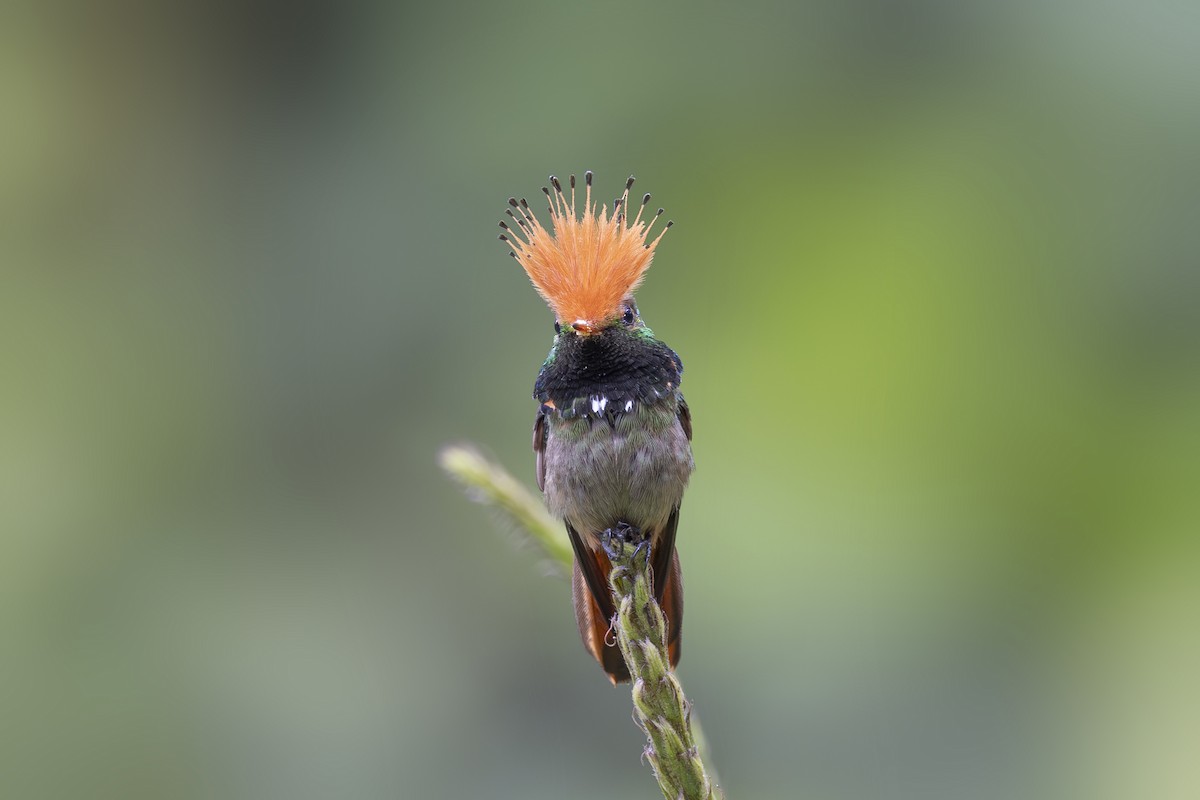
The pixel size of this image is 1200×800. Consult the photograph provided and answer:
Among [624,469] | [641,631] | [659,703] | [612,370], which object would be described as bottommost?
[659,703]

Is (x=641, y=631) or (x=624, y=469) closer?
(x=641, y=631)

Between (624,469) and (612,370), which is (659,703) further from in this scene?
(612,370)

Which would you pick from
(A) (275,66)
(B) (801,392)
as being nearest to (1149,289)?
(B) (801,392)

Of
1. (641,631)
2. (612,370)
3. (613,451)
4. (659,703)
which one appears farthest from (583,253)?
(659,703)

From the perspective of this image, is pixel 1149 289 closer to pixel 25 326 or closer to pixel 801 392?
pixel 801 392

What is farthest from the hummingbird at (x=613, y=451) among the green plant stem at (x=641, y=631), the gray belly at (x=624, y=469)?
the green plant stem at (x=641, y=631)

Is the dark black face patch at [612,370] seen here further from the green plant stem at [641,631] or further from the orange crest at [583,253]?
the green plant stem at [641,631]

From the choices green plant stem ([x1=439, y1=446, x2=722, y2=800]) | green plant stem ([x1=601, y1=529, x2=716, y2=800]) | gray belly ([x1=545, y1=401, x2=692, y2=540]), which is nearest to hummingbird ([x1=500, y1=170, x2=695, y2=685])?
gray belly ([x1=545, y1=401, x2=692, y2=540])
